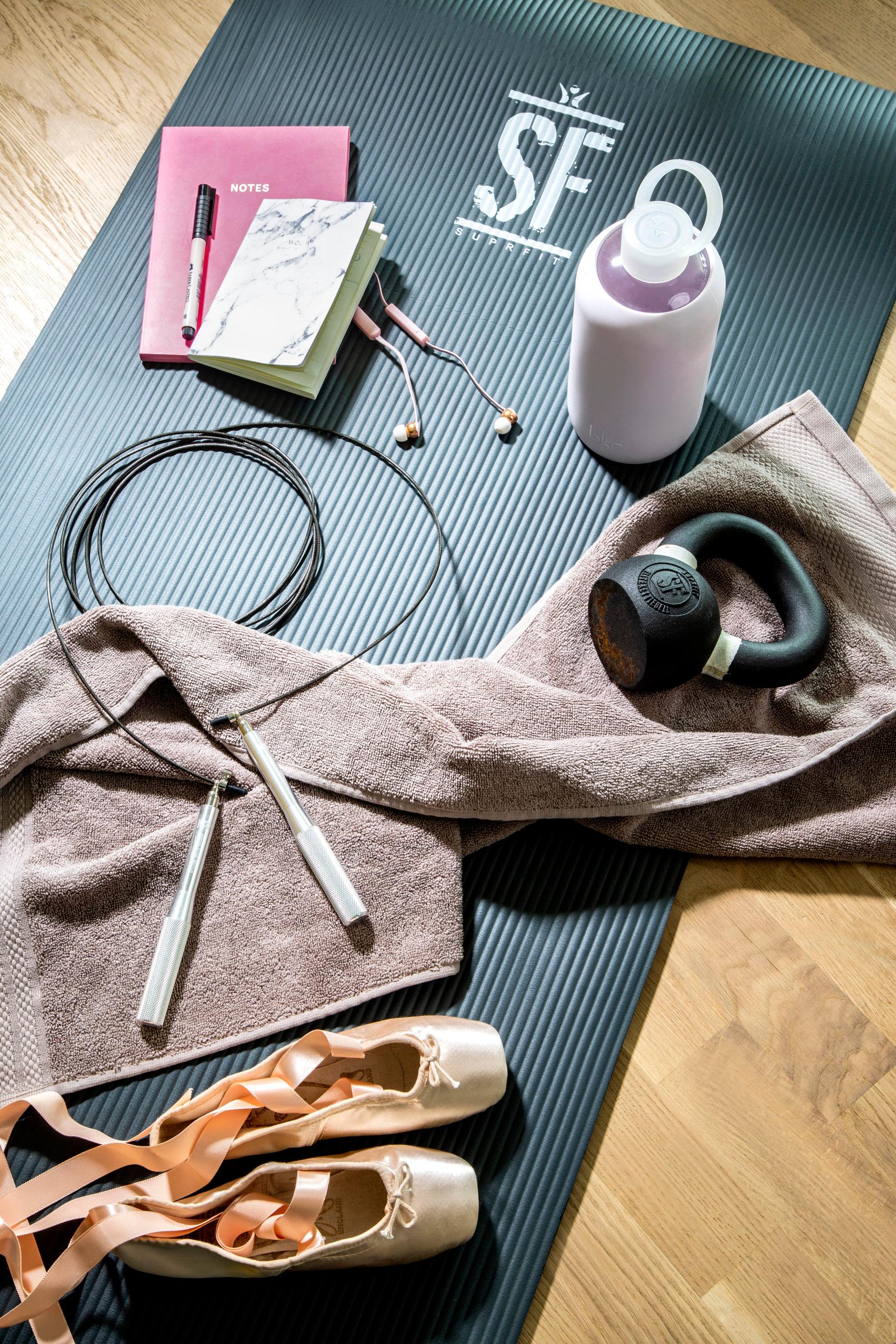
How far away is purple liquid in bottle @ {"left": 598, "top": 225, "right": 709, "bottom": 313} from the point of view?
24.9 inches

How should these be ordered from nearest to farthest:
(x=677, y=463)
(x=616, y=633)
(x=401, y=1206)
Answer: (x=401, y=1206), (x=616, y=633), (x=677, y=463)

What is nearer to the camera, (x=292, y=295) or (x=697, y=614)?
(x=697, y=614)

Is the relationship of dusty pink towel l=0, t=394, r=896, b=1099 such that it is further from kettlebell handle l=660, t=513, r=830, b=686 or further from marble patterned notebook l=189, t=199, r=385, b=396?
marble patterned notebook l=189, t=199, r=385, b=396

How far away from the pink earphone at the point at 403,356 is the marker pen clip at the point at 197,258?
0.14 metres

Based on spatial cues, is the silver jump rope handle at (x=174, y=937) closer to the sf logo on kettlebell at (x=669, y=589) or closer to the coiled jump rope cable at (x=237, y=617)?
the coiled jump rope cable at (x=237, y=617)

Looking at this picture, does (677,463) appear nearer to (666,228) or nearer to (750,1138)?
(666,228)

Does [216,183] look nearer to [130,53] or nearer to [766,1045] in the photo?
[130,53]

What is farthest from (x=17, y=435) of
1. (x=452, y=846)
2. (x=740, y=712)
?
(x=740, y=712)

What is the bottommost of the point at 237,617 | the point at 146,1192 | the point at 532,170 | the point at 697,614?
the point at 146,1192

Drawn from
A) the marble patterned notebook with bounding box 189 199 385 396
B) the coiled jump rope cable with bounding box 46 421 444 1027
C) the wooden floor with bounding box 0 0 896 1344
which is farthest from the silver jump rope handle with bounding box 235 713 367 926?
the marble patterned notebook with bounding box 189 199 385 396

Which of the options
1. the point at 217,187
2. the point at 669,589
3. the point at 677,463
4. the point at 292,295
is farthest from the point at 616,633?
the point at 217,187

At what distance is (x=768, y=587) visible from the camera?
747 millimetres

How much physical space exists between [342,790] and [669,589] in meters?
0.28

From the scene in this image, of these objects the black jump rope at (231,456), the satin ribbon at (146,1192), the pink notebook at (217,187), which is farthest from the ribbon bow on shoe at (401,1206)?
the pink notebook at (217,187)
